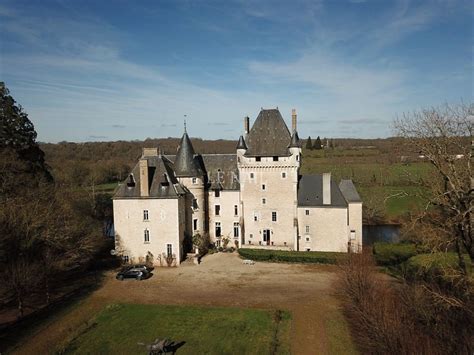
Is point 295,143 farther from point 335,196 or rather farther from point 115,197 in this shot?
point 115,197

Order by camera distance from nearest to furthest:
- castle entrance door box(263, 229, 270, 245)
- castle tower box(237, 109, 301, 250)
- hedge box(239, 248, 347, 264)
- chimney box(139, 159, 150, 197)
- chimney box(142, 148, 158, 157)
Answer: hedge box(239, 248, 347, 264) < chimney box(139, 159, 150, 197) < castle tower box(237, 109, 301, 250) < chimney box(142, 148, 158, 157) < castle entrance door box(263, 229, 270, 245)

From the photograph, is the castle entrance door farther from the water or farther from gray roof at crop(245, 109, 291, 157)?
the water

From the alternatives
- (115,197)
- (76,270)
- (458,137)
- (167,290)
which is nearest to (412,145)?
(458,137)

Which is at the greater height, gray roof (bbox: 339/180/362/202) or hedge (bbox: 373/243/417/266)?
gray roof (bbox: 339/180/362/202)

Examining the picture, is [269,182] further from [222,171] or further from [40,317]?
[40,317]

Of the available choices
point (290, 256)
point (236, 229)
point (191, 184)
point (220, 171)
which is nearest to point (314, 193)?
point (290, 256)

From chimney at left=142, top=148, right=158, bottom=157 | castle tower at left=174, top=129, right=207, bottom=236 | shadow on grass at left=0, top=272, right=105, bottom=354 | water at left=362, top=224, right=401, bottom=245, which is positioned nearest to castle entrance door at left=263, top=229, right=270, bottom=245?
castle tower at left=174, top=129, right=207, bottom=236

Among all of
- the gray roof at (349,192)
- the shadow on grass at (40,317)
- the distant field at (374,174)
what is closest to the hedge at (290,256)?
the gray roof at (349,192)
